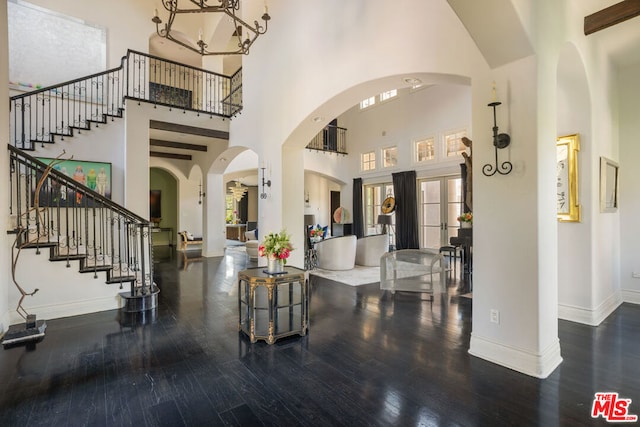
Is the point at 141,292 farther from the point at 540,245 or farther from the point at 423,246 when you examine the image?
the point at 423,246

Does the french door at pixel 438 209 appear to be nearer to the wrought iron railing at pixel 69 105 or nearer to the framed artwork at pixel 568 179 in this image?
the framed artwork at pixel 568 179

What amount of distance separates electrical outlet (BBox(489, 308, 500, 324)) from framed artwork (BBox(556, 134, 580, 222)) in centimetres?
188

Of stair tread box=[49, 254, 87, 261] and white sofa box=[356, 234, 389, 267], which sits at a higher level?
stair tread box=[49, 254, 87, 261]

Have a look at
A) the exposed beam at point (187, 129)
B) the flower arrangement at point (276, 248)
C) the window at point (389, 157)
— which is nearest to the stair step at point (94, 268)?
the flower arrangement at point (276, 248)

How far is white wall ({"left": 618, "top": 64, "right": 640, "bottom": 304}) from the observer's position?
4.43 metres

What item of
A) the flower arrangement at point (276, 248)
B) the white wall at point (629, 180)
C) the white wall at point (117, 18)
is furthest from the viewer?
the white wall at point (117, 18)

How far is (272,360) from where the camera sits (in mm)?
2729

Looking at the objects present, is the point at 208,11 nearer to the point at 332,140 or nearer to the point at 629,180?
the point at 629,180

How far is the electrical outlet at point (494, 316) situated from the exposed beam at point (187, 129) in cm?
704

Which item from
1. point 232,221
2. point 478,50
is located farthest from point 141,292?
point 232,221

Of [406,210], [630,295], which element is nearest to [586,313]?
[630,295]

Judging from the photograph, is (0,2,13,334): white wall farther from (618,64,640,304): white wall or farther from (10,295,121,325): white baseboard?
(618,64,640,304): white wall

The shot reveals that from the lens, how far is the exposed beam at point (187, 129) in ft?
22.3

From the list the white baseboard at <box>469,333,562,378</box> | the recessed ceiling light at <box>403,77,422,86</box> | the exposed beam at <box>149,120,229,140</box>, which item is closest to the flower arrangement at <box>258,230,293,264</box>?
the white baseboard at <box>469,333,562,378</box>
